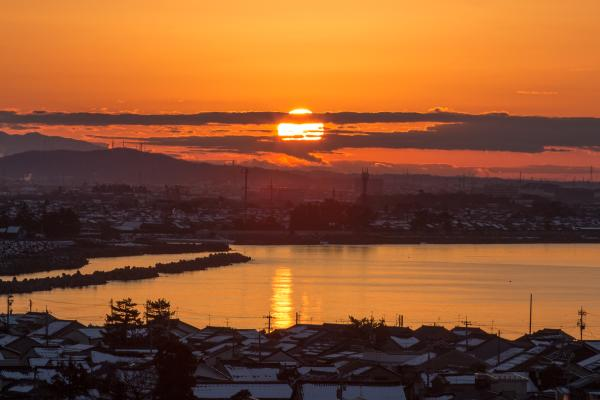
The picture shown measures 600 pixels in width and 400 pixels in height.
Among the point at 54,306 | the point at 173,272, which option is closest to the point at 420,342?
the point at 54,306

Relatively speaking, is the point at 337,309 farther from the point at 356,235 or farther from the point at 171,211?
the point at 171,211

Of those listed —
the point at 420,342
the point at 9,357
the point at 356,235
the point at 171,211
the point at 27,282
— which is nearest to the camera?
the point at 9,357

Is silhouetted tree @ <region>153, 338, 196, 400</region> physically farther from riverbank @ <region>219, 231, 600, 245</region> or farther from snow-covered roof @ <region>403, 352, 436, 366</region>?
riverbank @ <region>219, 231, 600, 245</region>

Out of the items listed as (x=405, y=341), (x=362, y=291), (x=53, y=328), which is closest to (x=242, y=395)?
(x=405, y=341)

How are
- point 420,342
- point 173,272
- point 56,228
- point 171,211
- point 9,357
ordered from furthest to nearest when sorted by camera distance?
point 171,211
point 56,228
point 173,272
point 420,342
point 9,357

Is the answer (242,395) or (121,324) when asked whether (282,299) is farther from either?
(242,395)

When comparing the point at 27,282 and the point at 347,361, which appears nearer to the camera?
the point at 347,361
